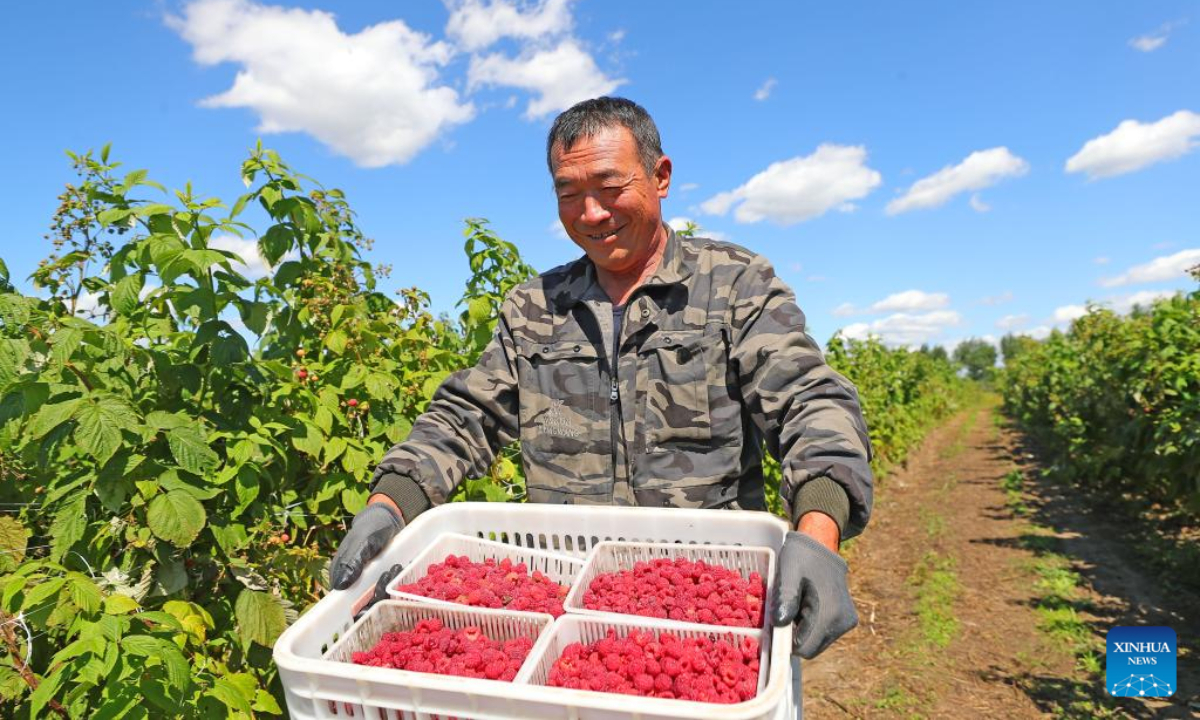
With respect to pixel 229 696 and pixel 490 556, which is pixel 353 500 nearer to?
pixel 490 556

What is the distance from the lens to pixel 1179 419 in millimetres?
6254

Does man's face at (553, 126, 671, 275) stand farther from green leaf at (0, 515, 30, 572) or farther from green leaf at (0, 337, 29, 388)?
green leaf at (0, 515, 30, 572)

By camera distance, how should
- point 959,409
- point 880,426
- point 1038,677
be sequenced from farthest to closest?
1. point 959,409
2. point 880,426
3. point 1038,677

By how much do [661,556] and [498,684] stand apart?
0.87 metres

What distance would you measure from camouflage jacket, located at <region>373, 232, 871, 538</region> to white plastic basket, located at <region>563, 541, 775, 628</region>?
0.27 meters

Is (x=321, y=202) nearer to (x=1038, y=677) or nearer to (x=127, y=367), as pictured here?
(x=127, y=367)

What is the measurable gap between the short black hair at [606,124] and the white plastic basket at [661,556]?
1.18 m

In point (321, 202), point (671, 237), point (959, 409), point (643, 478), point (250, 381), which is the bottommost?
point (959, 409)

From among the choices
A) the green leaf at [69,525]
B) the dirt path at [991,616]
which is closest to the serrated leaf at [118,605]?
the green leaf at [69,525]

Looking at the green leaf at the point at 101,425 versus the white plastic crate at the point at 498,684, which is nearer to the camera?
the white plastic crate at the point at 498,684

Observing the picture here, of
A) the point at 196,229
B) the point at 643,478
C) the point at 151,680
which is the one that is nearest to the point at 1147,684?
the point at 643,478

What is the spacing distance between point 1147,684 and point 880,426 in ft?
23.7

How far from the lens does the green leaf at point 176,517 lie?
196cm

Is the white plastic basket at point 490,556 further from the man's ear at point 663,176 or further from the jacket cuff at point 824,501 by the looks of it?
the man's ear at point 663,176
